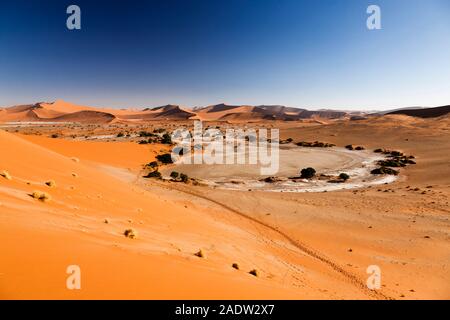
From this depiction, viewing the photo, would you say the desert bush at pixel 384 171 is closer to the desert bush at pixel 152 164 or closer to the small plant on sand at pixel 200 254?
the desert bush at pixel 152 164

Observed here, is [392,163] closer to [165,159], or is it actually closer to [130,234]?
[165,159]

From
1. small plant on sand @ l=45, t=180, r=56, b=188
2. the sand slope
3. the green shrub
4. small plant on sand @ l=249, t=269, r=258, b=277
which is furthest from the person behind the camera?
the green shrub

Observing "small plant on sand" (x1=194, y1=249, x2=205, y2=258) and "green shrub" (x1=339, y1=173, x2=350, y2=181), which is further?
"green shrub" (x1=339, y1=173, x2=350, y2=181)

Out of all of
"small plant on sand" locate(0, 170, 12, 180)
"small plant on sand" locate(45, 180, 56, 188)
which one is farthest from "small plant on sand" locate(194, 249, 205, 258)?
"small plant on sand" locate(0, 170, 12, 180)

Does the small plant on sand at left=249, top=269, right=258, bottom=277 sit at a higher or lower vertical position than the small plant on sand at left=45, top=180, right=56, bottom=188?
lower

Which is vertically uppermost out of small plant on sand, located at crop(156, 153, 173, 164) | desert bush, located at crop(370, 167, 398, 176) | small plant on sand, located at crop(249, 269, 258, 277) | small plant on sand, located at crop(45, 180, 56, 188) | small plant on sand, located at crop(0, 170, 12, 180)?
small plant on sand, located at crop(0, 170, 12, 180)

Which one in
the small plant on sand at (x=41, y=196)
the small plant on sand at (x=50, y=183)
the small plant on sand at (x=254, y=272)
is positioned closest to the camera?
the small plant on sand at (x=254, y=272)

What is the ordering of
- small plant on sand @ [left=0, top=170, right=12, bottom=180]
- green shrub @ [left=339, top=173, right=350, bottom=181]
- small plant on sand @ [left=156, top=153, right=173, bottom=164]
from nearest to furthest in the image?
1. small plant on sand @ [left=0, top=170, right=12, bottom=180]
2. green shrub @ [left=339, top=173, right=350, bottom=181]
3. small plant on sand @ [left=156, top=153, right=173, bottom=164]

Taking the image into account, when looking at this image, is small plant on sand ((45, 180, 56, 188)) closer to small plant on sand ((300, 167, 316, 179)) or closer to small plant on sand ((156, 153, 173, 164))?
small plant on sand ((300, 167, 316, 179))

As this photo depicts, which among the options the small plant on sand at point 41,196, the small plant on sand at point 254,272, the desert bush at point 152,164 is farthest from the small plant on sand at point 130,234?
the desert bush at point 152,164

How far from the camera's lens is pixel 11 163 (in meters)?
11.2
